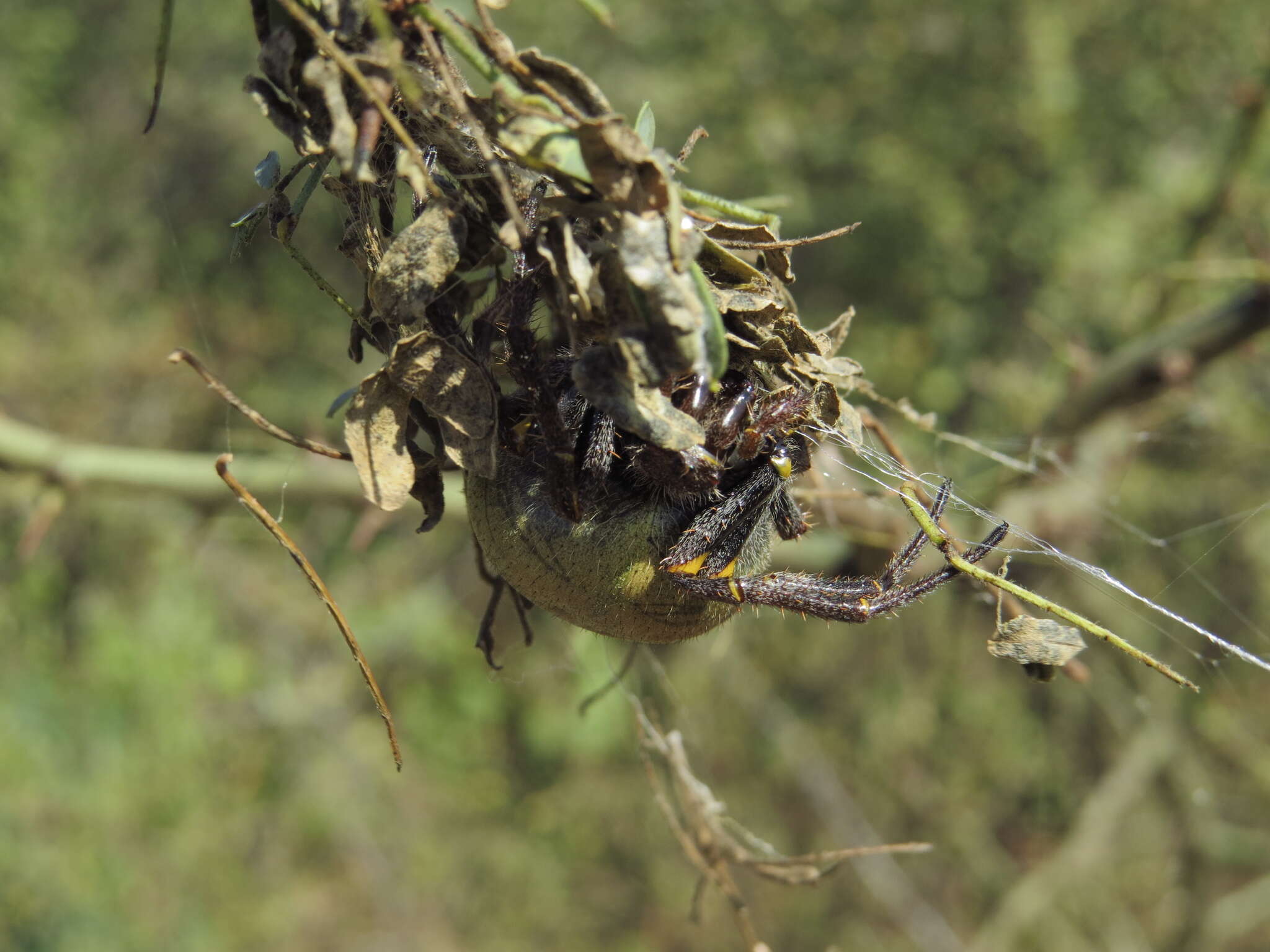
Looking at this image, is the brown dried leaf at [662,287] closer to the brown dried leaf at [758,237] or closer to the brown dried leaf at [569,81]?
the brown dried leaf at [569,81]

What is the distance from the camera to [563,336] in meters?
1.30

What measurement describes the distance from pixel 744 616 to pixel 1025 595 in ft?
9.37

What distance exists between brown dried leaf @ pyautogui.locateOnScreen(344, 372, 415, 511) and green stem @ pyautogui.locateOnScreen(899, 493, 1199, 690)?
2.28ft

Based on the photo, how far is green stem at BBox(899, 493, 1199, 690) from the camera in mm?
1067

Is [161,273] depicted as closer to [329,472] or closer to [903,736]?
[329,472]

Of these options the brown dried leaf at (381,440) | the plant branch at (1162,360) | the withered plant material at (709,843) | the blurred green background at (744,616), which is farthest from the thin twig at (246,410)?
the plant branch at (1162,360)

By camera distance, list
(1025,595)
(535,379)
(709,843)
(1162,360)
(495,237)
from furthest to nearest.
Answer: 1. (1162,360)
2. (709,843)
3. (535,379)
4. (495,237)
5. (1025,595)

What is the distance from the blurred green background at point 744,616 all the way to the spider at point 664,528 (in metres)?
0.80

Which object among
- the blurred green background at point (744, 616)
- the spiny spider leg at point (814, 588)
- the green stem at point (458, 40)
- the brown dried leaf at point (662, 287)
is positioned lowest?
the blurred green background at point (744, 616)

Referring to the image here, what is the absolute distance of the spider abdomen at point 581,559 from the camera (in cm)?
131

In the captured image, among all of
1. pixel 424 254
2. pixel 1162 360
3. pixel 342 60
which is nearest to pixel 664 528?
pixel 424 254

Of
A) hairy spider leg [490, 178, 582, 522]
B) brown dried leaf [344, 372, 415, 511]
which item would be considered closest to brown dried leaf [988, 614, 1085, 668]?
hairy spider leg [490, 178, 582, 522]

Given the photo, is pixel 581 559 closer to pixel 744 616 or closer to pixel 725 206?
pixel 725 206

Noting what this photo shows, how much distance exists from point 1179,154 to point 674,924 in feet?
20.6
